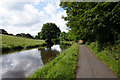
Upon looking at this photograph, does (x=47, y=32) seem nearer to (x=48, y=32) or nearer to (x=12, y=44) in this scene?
(x=48, y=32)

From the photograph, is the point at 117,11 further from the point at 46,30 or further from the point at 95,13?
the point at 46,30

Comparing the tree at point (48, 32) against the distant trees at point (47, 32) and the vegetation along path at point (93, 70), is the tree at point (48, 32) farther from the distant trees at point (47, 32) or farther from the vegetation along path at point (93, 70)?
the vegetation along path at point (93, 70)

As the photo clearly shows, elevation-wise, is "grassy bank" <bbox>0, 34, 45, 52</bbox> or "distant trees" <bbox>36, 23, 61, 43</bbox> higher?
"distant trees" <bbox>36, 23, 61, 43</bbox>

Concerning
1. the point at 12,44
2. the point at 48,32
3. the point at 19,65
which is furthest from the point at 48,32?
the point at 19,65

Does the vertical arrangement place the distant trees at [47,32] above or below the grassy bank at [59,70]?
above

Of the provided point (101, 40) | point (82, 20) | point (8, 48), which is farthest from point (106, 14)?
point (8, 48)

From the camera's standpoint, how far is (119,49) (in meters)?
4.47

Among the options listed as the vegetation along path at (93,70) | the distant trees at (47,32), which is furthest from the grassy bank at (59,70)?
the distant trees at (47,32)

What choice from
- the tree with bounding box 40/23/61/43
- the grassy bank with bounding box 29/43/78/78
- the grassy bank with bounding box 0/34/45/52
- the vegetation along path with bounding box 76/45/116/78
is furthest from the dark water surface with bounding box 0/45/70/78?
the tree with bounding box 40/23/61/43

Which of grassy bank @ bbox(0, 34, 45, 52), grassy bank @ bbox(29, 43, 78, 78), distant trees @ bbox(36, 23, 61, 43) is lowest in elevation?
grassy bank @ bbox(29, 43, 78, 78)

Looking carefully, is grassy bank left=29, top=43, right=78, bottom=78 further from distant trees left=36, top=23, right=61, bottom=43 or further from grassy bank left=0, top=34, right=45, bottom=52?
distant trees left=36, top=23, right=61, bottom=43

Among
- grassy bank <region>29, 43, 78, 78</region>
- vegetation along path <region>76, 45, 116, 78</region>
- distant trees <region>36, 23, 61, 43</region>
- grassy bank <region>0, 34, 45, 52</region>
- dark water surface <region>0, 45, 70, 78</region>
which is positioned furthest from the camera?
distant trees <region>36, 23, 61, 43</region>

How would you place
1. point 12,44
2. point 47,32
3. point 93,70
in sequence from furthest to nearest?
point 47,32 < point 12,44 < point 93,70

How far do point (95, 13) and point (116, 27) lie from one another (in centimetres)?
268
